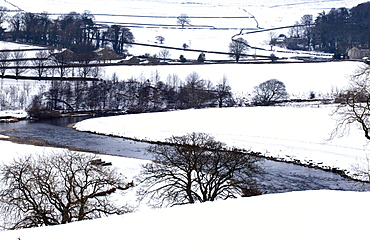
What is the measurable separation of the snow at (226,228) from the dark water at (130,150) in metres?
5.35

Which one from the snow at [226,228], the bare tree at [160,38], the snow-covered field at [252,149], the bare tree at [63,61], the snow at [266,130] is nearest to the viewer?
the snow at [226,228]

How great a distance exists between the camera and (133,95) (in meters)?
48.5

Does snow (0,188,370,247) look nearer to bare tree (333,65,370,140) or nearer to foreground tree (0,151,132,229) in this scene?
bare tree (333,65,370,140)

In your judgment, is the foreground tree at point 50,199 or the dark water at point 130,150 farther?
the dark water at point 130,150

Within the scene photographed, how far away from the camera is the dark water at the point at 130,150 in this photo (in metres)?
17.5

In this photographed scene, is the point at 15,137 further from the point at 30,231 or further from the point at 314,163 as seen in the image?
the point at 30,231

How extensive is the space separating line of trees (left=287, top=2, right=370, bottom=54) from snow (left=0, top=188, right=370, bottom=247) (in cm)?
7534

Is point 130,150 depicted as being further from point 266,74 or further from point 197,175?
point 266,74

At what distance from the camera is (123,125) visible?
111ft

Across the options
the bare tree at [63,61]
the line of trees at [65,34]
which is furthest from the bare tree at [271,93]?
the line of trees at [65,34]

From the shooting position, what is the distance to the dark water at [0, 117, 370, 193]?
57.6ft

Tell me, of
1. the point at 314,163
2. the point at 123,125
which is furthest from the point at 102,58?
the point at 314,163

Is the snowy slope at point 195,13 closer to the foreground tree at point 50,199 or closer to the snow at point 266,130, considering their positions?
the snow at point 266,130

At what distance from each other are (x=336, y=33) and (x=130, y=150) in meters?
73.9
